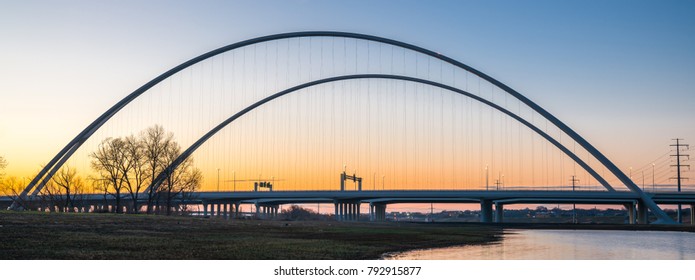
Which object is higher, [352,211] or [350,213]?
[352,211]

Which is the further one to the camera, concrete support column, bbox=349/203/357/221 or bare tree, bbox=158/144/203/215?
concrete support column, bbox=349/203/357/221

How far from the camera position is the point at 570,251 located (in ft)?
127

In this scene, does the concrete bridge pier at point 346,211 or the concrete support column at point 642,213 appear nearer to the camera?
the concrete support column at point 642,213

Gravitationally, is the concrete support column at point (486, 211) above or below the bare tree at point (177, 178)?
below

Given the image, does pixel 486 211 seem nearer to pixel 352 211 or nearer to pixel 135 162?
pixel 352 211

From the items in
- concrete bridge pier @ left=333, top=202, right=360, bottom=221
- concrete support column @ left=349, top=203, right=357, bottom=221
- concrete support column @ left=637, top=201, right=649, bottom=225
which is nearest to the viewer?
concrete support column @ left=637, top=201, right=649, bottom=225

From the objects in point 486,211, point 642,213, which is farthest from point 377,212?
point 642,213

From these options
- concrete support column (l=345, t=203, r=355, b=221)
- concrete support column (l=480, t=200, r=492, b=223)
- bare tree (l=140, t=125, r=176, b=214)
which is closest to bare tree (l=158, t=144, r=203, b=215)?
bare tree (l=140, t=125, r=176, b=214)

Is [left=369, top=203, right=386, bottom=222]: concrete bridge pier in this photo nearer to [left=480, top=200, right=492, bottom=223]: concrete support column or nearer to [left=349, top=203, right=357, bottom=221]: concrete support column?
[left=349, top=203, right=357, bottom=221]: concrete support column

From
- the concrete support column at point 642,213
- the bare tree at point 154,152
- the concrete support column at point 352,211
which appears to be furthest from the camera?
the concrete support column at point 352,211

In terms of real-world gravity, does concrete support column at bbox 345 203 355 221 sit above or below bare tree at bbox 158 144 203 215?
below

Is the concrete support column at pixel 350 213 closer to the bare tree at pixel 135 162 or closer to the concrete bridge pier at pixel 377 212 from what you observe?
the concrete bridge pier at pixel 377 212

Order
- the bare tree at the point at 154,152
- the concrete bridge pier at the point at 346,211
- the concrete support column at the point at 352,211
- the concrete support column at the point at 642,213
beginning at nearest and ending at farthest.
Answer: the bare tree at the point at 154,152, the concrete support column at the point at 642,213, the concrete bridge pier at the point at 346,211, the concrete support column at the point at 352,211

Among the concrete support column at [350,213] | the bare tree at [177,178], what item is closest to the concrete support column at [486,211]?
the concrete support column at [350,213]
